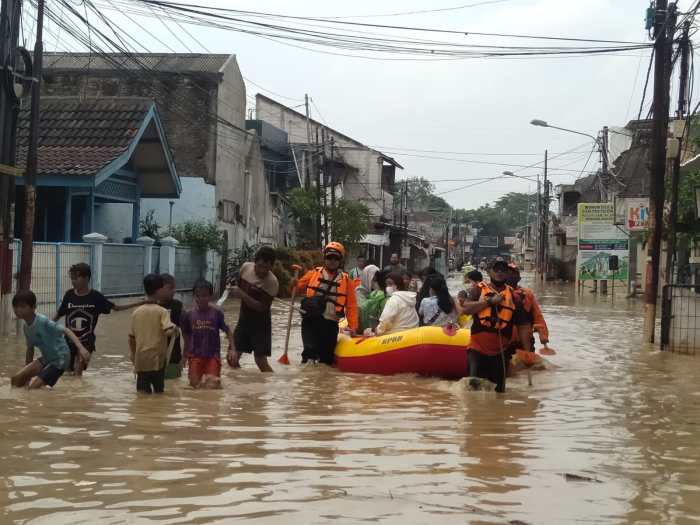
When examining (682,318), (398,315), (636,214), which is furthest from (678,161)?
(636,214)

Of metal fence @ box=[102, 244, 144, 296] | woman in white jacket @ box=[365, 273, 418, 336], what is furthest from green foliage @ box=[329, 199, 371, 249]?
woman in white jacket @ box=[365, 273, 418, 336]

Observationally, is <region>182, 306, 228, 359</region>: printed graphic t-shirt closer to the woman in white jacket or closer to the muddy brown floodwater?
the muddy brown floodwater

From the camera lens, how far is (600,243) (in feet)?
137

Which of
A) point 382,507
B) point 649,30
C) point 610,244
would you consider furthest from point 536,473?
point 610,244

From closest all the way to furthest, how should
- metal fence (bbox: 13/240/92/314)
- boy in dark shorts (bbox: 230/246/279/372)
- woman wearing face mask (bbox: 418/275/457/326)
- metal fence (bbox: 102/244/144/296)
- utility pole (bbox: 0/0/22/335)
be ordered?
1. boy in dark shorts (bbox: 230/246/279/372)
2. woman wearing face mask (bbox: 418/275/457/326)
3. utility pole (bbox: 0/0/22/335)
4. metal fence (bbox: 13/240/92/314)
5. metal fence (bbox: 102/244/144/296)

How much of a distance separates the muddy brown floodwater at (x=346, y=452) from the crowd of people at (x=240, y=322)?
287 millimetres

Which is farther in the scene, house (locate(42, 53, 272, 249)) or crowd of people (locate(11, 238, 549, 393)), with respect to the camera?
house (locate(42, 53, 272, 249))

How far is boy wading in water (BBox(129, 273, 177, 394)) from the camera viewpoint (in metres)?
9.06

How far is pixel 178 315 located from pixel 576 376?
5.15 m

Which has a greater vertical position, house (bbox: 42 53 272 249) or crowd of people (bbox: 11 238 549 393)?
house (bbox: 42 53 272 249)

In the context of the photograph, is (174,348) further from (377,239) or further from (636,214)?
(377,239)

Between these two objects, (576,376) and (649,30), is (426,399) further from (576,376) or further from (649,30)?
(649,30)

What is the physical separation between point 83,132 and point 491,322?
16677mm

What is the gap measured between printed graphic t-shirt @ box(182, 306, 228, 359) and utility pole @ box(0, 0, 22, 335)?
20.7 ft
